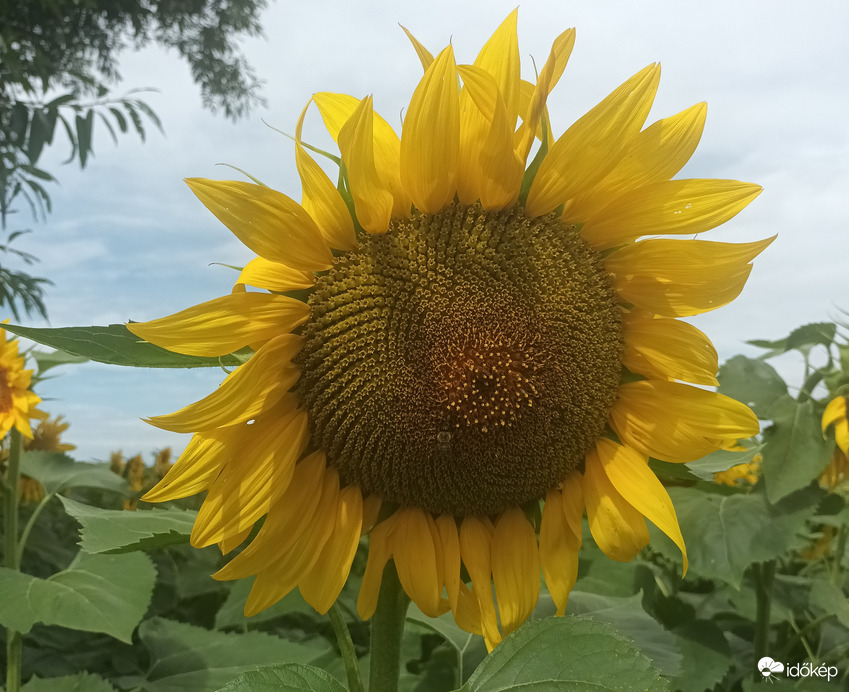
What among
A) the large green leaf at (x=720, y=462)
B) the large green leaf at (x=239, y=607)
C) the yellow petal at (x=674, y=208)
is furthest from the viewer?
the large green leaf at (x=239, y=607)

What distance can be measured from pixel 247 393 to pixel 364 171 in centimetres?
36

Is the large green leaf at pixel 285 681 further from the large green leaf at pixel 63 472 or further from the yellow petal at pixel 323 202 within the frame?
the large green leaf at pixel 63 472

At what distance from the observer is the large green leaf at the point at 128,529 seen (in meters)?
1.09

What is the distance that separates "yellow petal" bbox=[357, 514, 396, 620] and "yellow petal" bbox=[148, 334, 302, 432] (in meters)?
0.28

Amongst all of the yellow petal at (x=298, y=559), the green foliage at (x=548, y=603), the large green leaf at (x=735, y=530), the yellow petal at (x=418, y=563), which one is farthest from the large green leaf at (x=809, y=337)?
the yellow petal at (x=298, y=559)

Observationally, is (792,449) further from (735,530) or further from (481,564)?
(481,564)

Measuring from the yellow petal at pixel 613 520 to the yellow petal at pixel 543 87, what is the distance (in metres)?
0.56

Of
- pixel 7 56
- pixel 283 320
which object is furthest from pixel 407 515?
pixel 7 56

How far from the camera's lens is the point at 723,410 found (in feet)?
3.96

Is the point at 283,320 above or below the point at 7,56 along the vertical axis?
below

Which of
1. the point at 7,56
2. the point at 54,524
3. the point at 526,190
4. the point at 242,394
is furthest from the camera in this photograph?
the point at 7,56

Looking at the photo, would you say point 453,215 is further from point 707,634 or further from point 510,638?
point 707,634

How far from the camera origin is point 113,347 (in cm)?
108

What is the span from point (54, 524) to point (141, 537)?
2945mm
